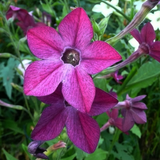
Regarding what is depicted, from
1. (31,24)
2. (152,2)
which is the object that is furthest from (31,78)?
(31,24)

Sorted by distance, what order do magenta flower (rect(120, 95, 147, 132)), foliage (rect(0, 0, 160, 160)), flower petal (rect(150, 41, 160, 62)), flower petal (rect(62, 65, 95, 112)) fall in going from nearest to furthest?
flower petal (rect(62, 65, 95, 112))
flower petal (rect(150, 41, 160, 62))
magenta flower (rect(120, 95, 147, 132))
foliage (rect(0, 0, 160, 160))

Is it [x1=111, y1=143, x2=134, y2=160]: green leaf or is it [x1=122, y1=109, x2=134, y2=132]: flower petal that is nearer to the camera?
[x1=122, y1=109, x2=134, y2=132]: flower petal

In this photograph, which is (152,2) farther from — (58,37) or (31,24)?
(31,24)

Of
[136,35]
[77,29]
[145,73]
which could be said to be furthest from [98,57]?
[145,73]

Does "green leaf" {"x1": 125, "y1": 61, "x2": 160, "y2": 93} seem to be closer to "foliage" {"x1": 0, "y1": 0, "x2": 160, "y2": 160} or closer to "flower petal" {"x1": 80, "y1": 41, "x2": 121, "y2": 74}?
"foliage" {"x1": 0, "y1": 0, "x2": 160, "y2": 160}

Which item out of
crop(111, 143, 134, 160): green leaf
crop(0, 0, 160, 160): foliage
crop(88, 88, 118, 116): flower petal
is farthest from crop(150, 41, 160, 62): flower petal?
crop(111, 143, 134, 160): green leaf

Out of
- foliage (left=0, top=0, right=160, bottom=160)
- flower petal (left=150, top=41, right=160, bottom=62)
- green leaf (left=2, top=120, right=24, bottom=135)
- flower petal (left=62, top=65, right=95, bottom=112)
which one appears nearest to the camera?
flower petal (left=62, top=65, right=95, bottom=112)

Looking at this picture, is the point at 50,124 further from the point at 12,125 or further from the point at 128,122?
the point at 12,125

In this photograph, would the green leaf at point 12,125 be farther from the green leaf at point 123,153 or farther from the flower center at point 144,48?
the flower center at point 144,48
